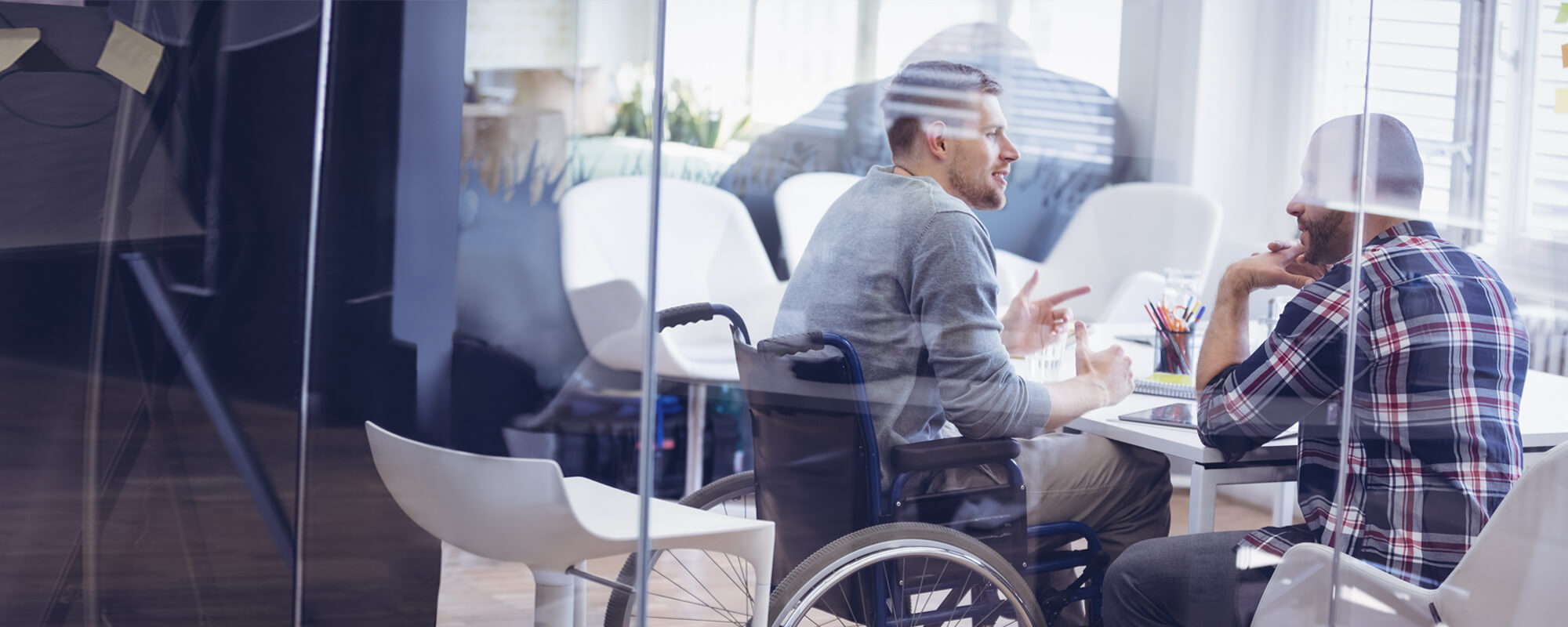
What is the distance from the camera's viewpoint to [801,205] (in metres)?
1.64

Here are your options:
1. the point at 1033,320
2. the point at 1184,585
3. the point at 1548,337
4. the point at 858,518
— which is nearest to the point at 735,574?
the point at 858,518

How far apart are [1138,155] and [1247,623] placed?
2.48 ft

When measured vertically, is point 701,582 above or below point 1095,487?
below

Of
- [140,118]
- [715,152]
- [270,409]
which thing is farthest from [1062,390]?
[140,118]

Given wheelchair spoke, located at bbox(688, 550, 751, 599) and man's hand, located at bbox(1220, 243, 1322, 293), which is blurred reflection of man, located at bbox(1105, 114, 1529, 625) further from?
wheelchair spoke, located at bbox(688, 550, 751, 599)

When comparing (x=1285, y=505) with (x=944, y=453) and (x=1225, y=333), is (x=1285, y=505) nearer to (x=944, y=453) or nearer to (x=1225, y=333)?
(x=1225, y=333)

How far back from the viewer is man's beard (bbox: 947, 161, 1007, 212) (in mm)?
1576

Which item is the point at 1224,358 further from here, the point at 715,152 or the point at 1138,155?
the point at 715,152

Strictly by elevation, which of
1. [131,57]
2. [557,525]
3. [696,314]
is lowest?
[557,525]

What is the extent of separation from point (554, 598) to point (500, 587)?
9 centimetres

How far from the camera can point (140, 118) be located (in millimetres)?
1912

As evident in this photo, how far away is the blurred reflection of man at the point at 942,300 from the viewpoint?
60.7 inches

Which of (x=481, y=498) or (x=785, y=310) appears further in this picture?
→ (x=481, y=498)

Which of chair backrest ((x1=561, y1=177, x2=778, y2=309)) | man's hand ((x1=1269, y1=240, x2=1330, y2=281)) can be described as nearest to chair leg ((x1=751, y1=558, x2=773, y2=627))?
chair backrest ((x1=561, y1=177, x2=778, y2=309))
